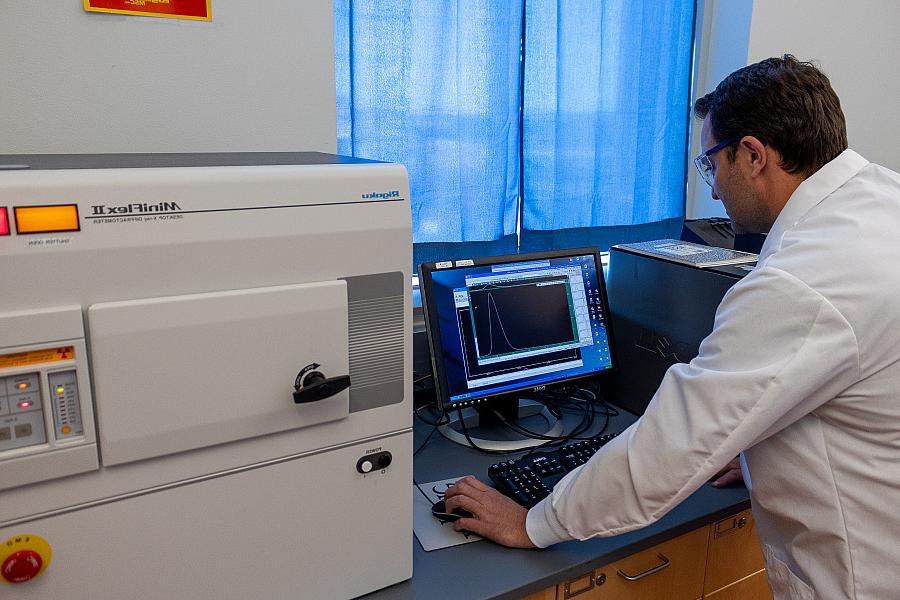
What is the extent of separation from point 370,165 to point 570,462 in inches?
31.9

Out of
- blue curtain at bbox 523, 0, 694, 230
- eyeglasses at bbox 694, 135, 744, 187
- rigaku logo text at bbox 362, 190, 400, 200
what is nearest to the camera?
rigaku logo text at bbox 362, 190, 400, 200

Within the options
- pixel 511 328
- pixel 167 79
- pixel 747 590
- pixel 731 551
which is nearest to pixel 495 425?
pixel 511 328

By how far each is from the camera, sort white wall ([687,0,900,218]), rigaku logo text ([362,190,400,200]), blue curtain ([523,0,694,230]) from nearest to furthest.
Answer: rigaku logo text ([362,190,400,200])
blue curtain ([523,0,694,230])
white wall ([687,0,900,218])

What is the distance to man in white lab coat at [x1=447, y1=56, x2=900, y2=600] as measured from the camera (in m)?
0.99

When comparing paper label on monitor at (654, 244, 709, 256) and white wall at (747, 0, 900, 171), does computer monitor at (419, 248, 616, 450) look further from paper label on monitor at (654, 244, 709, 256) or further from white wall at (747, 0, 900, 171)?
white wall at (747, 0, 900, 171)

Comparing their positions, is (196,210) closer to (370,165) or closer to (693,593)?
(370,165)

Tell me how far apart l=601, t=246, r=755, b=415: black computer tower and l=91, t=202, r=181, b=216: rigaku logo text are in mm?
1137

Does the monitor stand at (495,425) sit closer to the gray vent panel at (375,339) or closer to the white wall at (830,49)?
the gray vent panel at (375,339)

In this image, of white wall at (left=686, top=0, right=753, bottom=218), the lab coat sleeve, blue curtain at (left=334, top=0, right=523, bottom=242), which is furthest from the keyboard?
white wall at (left=686, top=0, right=753, bottom=218)

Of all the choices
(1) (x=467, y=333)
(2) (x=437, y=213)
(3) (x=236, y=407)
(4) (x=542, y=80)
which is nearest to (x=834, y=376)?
(1) (x=467, y=333)

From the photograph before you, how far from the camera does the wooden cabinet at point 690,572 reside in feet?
4.03

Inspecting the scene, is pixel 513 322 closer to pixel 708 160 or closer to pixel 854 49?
pixel 708 160

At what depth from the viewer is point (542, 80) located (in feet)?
6.42

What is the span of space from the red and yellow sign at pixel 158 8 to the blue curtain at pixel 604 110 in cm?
95
